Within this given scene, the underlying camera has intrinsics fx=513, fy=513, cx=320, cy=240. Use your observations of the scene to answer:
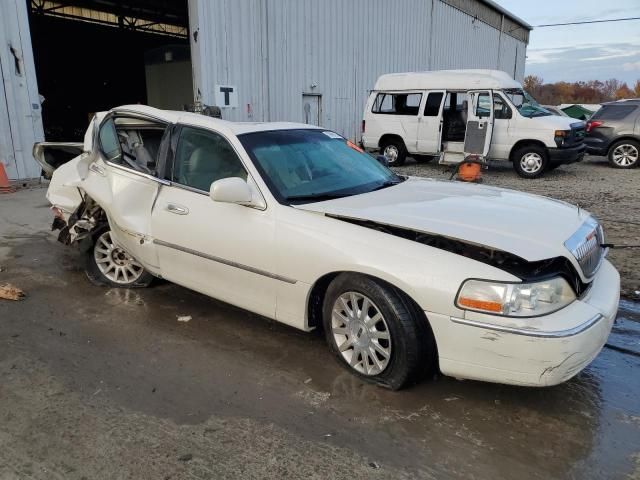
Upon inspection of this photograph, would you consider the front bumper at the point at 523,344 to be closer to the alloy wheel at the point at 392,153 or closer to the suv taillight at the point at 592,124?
the alloy wheel at the point at 392,153

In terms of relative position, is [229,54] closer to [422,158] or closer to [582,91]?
[422,158]

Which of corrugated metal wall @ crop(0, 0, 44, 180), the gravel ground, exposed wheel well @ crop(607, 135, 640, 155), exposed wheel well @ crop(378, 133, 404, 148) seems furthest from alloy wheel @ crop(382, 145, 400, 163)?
corrugated metal wall @ crop(0, 0, 44, 180)

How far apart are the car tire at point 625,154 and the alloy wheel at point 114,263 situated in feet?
42.9

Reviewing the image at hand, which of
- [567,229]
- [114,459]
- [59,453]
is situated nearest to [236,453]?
[114,459]

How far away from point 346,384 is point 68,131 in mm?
28608

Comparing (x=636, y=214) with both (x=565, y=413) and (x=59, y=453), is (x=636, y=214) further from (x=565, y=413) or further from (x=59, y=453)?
(x=59, y=453)

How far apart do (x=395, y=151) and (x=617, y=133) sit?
568 centimetres

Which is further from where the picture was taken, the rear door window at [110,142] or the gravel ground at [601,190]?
the gravel ground at [601,190]

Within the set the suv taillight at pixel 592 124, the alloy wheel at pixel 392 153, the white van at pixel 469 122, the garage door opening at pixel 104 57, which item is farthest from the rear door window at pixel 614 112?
the garage door opening at pixel 104 57

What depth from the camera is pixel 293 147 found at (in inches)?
157

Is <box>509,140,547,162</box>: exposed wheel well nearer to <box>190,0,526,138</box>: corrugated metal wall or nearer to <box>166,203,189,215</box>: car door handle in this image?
<box>190,0,526,138</box>: corrugated metal wall

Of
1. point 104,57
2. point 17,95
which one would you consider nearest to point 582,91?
point 104,57

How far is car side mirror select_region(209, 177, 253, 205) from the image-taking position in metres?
3.30

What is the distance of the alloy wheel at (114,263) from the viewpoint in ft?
15.4
